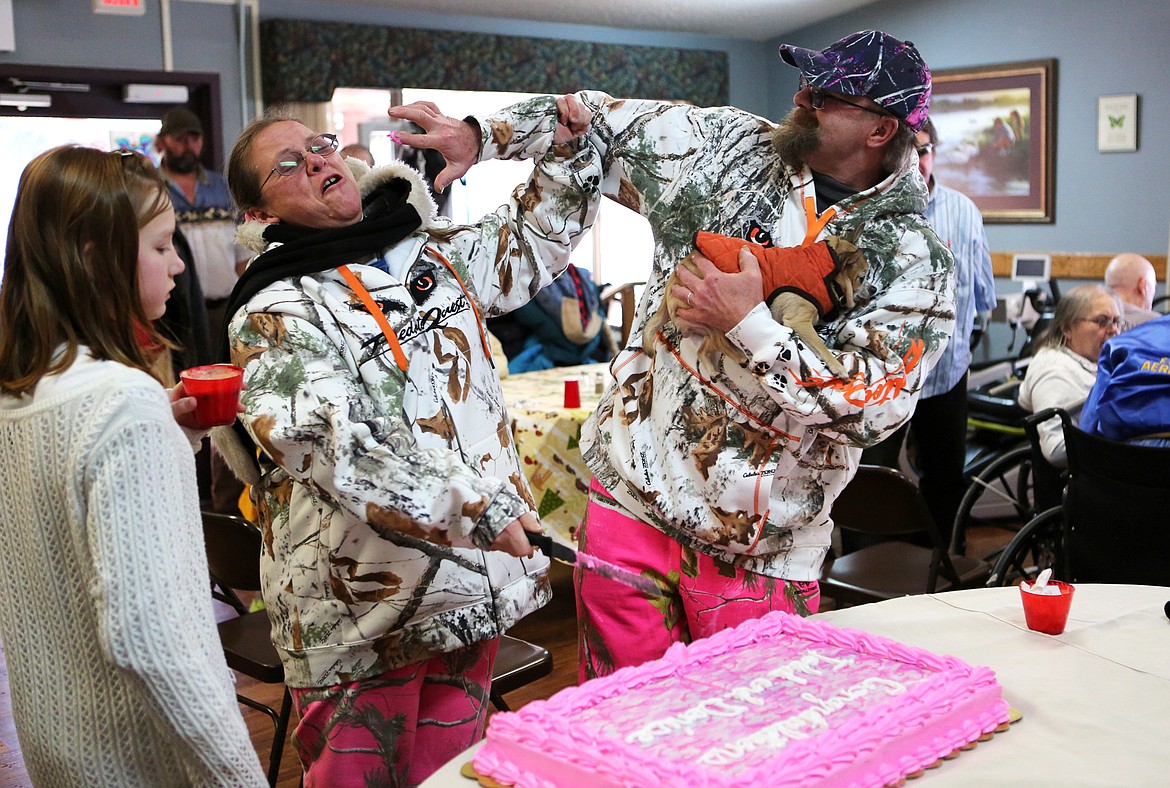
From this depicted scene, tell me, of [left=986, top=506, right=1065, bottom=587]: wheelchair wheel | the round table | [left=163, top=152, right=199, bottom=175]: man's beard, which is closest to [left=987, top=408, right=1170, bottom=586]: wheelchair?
[left=986, top=506, right=1065, bottom=587]: wheelchair wheel

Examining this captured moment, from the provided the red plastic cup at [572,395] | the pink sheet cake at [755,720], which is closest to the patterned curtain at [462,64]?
the red plastic cup at [572,395]

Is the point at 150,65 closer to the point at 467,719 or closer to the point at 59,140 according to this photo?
the point at 59,140

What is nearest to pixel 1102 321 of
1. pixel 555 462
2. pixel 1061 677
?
pixel 555 462

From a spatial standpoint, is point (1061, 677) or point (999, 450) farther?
point (999, 450)

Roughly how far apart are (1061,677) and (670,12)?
7.45 meters

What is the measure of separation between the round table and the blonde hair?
0.65 metres

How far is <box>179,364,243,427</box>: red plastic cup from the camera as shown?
1478 mm

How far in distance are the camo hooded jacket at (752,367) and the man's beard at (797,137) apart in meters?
0.03

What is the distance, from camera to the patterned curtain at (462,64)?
22.4 ft

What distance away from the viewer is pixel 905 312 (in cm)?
169

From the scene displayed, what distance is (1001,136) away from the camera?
26.0ft

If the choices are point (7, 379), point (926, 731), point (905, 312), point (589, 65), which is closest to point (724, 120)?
point (905, 312)

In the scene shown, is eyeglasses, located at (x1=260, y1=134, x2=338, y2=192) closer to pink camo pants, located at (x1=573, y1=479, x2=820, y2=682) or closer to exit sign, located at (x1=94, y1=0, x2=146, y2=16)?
pink camo pants, located at (x1=573, y1=479, x2=820, y2=682)

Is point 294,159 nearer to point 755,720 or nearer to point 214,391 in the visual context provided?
point 214,391
